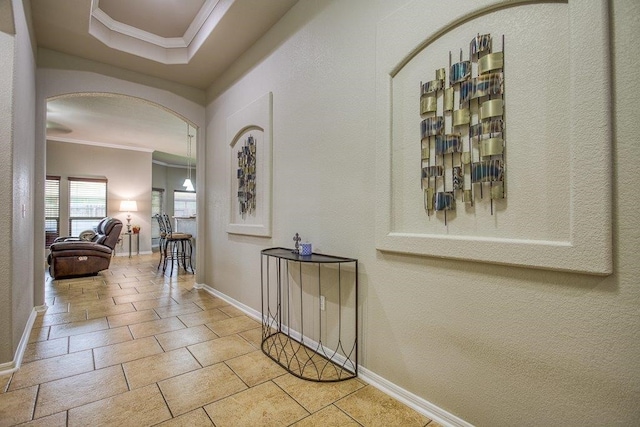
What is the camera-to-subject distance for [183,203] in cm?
1132

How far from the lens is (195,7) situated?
3.13 meters

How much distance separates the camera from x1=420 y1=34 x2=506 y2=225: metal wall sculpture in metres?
1.44

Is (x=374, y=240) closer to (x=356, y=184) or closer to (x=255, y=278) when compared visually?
(x=356, y=184)

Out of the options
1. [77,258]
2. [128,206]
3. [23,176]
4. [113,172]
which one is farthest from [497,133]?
[113,172]

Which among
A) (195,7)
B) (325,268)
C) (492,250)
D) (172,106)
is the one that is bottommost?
(325,268)

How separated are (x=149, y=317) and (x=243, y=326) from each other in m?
1.11

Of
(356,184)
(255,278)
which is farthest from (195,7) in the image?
(255,278)

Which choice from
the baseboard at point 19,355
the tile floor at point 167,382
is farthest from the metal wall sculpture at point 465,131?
the baseboard at point 19,355

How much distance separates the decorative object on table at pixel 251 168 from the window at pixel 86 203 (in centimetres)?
611

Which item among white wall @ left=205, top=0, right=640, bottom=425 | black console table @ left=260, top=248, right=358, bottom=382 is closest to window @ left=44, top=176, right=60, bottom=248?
white wall @ left=205, top=0, right=640, bottom=425

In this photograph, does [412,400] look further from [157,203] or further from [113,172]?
[157,203]

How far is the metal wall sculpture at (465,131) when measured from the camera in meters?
1.44

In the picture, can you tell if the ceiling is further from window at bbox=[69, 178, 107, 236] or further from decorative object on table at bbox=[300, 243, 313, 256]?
window at bbox=[69, 178, 107, 236]

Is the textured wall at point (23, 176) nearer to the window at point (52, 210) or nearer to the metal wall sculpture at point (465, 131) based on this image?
the metal wall sculpture at point (465, 131)
